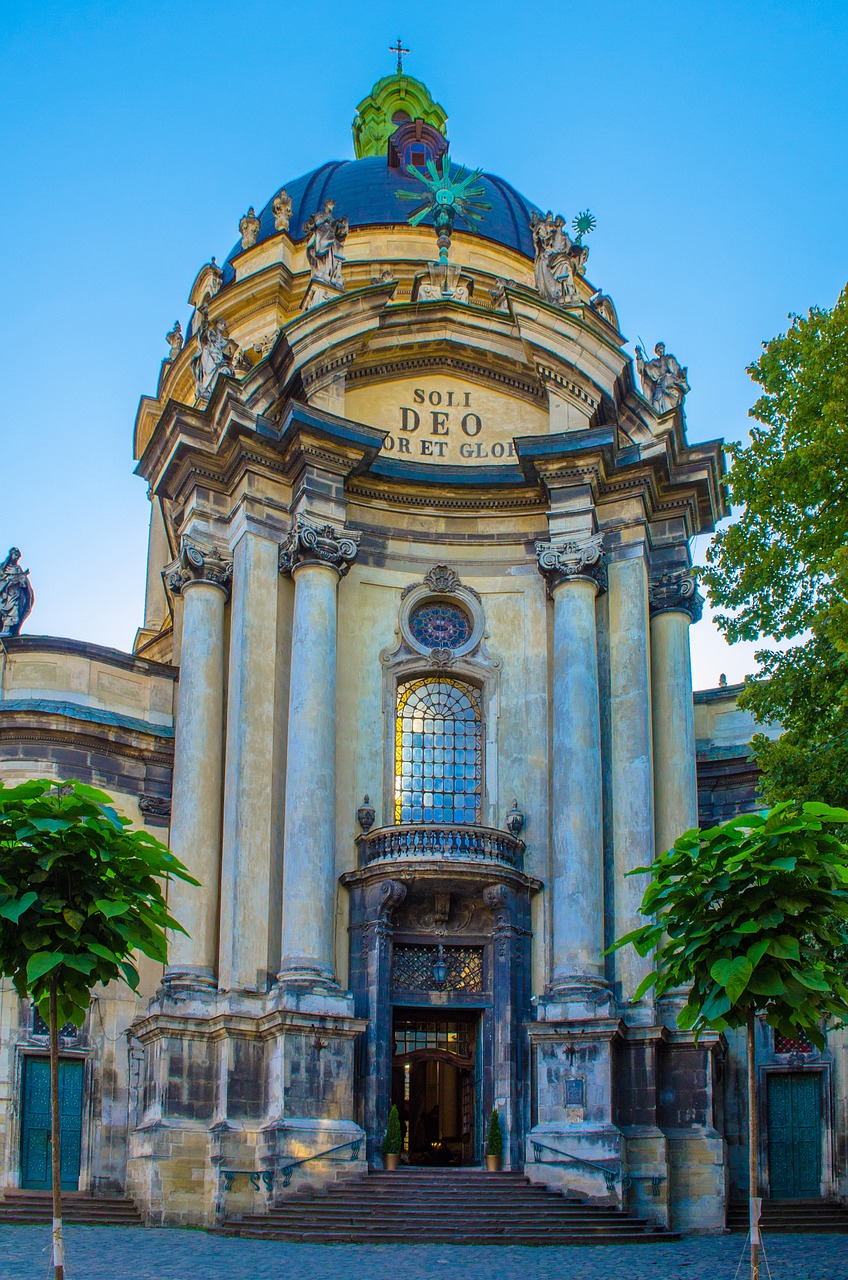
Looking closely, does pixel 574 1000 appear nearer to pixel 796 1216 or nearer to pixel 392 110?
pixel 796 1216

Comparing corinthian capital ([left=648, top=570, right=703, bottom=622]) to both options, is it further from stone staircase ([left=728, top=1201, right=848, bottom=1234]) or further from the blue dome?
the blue dome

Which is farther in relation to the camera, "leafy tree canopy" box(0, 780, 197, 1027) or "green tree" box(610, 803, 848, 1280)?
"green tree" box(610, 803, 848, 1280)

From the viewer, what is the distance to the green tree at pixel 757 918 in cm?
1361

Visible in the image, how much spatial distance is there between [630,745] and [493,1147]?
7.14 metres

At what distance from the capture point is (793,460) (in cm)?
2111

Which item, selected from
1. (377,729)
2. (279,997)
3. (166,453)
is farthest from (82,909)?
(166,453)

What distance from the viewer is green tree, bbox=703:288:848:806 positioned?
65.7 feet

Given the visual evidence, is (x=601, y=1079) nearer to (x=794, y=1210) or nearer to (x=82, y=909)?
(x=794, y=1210)

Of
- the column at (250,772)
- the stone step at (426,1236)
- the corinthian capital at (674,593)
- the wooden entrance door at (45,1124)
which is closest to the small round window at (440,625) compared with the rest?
the column at (250,772)

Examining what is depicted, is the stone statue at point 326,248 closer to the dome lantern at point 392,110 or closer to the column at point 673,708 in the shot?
the column at point 673,708

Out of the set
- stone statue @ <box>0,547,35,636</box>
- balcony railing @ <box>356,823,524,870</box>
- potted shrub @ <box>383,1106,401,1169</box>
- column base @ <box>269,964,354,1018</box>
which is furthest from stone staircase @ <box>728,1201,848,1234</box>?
stone statue @ <box>0,547,35,636</box>

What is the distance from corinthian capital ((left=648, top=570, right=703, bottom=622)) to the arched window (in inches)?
150

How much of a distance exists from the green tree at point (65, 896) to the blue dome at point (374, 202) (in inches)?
969

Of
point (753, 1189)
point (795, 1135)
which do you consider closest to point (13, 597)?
point (795, 1135)
